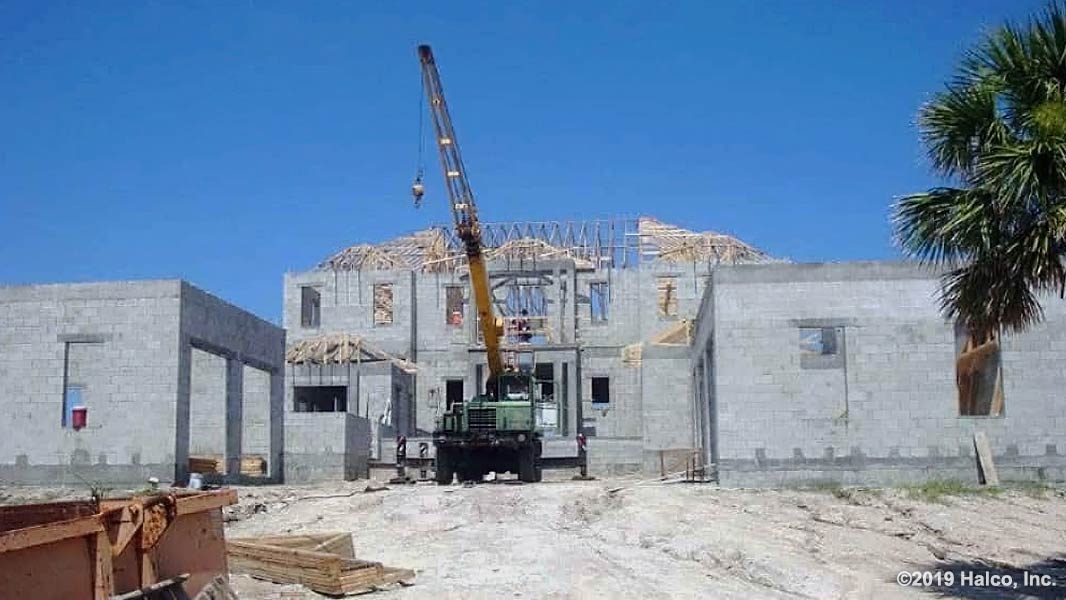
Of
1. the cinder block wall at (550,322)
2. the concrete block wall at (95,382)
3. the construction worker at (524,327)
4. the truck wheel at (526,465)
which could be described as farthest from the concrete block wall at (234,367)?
the construction worker at (524,327)

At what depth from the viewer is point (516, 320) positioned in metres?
46.1

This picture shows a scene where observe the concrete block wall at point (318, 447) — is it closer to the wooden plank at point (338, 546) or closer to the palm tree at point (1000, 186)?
the wooden plank at point (338, 546)

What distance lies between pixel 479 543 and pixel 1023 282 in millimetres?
8767

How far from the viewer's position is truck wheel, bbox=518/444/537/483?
32031 mm

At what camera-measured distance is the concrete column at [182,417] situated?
2662 centimetres

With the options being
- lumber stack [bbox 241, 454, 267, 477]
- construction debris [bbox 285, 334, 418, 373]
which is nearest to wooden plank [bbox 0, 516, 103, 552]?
lumber stack [bbox 241, 454, 267, 477]

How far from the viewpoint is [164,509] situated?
8297 mm

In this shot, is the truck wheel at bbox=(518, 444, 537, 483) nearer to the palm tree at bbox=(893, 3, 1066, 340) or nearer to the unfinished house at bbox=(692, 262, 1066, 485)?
the unfinished house at bbox=(692, 262, 1066, 485)

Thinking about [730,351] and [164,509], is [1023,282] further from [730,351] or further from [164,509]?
[730,351]

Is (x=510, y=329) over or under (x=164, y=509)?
over

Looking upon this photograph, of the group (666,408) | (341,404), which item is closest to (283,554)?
(666,408)

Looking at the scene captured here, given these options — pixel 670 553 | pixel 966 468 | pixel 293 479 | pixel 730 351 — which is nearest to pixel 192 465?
pixel 293 479

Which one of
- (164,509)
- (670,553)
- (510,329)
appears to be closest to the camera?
(164,509)

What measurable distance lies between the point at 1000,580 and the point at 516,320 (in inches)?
1264
